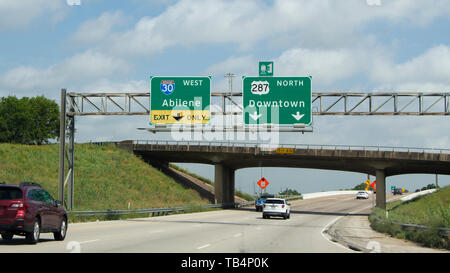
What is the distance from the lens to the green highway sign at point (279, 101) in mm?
36438

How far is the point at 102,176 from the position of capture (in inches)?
2608

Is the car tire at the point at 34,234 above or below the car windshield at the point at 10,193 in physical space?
below

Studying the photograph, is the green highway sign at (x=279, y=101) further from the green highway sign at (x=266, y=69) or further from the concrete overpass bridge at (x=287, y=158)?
the concrete overpass bridge at (x=287, y=158)

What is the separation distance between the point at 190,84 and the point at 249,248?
69.2ft

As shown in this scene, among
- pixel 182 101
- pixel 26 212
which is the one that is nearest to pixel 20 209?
pixel 26 212

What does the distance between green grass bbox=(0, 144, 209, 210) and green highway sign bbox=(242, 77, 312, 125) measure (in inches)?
775

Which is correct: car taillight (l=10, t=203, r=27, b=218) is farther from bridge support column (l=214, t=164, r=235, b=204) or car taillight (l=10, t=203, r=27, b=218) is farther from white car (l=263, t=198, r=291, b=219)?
bridge support column (l=214, t=164, r=235, b=204)

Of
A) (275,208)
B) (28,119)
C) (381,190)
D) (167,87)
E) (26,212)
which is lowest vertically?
(275,208)

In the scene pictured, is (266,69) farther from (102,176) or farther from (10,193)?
(102,176)

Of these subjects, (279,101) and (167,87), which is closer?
(279,101)

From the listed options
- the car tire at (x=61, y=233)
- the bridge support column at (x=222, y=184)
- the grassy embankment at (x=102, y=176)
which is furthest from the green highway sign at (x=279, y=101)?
the bridge support column at (x=222, y=184)

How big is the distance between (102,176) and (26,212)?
4999 centimetres

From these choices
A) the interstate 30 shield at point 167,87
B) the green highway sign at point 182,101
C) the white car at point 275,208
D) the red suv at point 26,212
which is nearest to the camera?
the red suv at point 26,212

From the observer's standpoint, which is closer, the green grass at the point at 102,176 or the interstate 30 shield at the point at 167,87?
the interstate 30 shield at the point at 167,87
